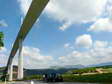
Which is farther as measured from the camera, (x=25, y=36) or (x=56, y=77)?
(x=25, y=36)

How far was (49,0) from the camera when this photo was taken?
104ft

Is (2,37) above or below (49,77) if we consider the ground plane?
above

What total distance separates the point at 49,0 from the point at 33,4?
3926 millimetres

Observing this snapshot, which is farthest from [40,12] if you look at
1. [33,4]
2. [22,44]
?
[22,44]

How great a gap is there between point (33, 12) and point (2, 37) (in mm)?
11916

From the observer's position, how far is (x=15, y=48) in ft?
252

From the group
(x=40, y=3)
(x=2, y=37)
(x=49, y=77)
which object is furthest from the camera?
(x=2, y=37)

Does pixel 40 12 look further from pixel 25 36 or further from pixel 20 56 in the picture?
pixel 20 56

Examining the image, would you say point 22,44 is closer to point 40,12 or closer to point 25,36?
point 25,36

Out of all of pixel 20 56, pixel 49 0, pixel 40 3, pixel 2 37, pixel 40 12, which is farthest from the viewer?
pixel 20 56

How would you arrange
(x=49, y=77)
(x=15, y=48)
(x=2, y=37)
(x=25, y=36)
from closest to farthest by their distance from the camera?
1. (x=49, y=77)
2. (x=2, y=37)
3. (x=25, y=36)
4. (x=15, y=48)

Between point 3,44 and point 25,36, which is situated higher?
point 25,36

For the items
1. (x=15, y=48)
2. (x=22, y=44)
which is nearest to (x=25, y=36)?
(x=22, y=44)

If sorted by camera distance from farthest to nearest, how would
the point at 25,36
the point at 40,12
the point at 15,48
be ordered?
the point at 15,48 < the point at 25,36 < the point at 40,12
